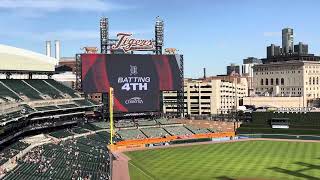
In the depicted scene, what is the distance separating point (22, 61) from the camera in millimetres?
75562

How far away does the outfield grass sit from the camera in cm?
5438

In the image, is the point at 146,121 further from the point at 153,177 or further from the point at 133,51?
the point at 153,177

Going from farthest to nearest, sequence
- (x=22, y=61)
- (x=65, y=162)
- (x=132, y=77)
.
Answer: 1. (x=132, y=77)
2. (x=22, y=61)
3. (x=65, y=162)

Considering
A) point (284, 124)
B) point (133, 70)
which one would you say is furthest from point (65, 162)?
point (284, 124)

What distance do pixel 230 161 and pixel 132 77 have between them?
32.8m

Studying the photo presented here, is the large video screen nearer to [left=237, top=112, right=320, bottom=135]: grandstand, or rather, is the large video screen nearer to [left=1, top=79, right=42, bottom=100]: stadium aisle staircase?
[left=1, top=79, right=42, bottom=100]: stadium aisle staircase

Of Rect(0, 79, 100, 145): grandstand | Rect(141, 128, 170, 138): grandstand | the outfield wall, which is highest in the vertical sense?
Rect(0, 79, 100, 145): grandstand

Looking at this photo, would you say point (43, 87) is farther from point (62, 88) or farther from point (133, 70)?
point (133, 70)

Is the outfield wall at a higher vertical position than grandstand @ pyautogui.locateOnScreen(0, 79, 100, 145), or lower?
lower

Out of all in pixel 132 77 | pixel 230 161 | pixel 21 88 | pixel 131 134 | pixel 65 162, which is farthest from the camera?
pixel 132 77

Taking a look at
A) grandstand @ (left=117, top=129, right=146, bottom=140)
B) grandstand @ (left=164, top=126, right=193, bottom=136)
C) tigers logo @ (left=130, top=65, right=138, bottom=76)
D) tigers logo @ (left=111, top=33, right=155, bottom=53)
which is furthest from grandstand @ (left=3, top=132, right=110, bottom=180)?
tigers logo @ (left=111, top=33, right=155, bottom=53)

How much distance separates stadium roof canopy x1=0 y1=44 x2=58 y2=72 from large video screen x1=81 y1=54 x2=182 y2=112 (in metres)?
8.25

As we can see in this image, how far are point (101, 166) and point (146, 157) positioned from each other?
14071 millimetres

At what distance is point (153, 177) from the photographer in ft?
176
